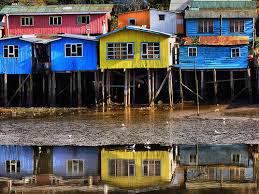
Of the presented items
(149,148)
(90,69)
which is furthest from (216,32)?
(149,148)

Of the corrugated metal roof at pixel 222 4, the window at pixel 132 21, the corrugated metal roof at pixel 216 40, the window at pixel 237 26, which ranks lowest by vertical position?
the corrugated metal roof at pixel 216 40

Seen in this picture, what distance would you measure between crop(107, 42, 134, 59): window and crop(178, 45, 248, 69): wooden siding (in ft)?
11.7

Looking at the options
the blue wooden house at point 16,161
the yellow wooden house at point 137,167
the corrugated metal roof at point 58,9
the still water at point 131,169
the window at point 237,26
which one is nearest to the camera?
the still water at point 131,169

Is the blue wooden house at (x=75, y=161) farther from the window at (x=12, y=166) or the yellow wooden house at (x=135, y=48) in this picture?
the yellow wooden house at (x=135, y=48)

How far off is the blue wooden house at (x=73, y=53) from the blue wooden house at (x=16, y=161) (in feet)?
48.0

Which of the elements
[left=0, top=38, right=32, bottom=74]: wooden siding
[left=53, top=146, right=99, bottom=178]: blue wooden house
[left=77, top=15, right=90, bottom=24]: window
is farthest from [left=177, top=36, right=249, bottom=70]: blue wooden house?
[left=53, top=146, right=99, bottom=178]: blue wooden house

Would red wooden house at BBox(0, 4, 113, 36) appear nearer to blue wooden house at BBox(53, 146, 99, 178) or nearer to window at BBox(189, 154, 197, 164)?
blue wooden house at BBox(53, 146, 99, 178)

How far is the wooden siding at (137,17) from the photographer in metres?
47.0

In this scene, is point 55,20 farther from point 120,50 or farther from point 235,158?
point 235,158

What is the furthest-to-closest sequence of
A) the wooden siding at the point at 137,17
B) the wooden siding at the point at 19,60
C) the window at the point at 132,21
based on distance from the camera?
the window at the point at 132,21
the wooden siding at the point at 137,17
the wooden siding at the point at 19,60

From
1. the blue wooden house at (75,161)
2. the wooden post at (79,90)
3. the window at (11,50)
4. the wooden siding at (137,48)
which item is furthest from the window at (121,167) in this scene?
the window at (11,50)

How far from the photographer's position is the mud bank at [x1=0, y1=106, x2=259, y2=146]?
28.9 metres

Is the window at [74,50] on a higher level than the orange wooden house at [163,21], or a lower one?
lower

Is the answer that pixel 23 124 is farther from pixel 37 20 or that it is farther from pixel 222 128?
pixel 37 20
